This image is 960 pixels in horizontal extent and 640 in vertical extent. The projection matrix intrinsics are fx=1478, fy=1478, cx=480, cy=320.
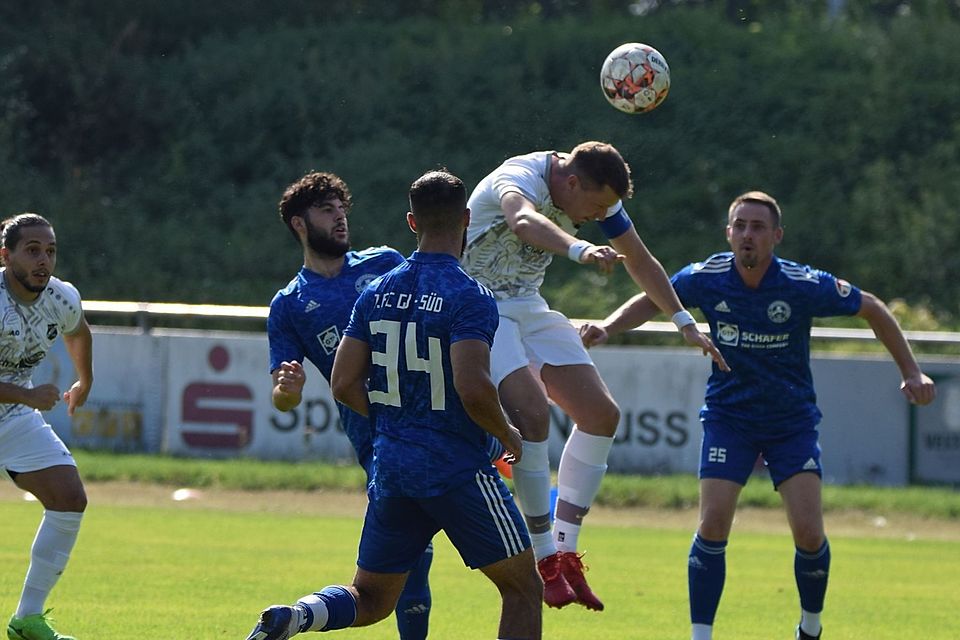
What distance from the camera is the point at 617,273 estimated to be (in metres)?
25.5

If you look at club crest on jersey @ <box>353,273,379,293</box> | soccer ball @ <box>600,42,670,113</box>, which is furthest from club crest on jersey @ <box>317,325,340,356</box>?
soccer ball @ <box>600,42,670,113</box>

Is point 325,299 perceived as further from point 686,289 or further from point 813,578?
point 813,578

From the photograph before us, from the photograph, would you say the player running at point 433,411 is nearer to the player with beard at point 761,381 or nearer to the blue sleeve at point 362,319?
the blue sleeve at point 362,319

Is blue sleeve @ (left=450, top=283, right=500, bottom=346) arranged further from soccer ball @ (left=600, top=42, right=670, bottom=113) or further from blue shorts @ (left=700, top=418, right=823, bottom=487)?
blue shorts @ (left=700, top=418, right=823, bottom=487)

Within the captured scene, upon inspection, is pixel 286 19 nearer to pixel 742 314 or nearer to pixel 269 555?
pixel 269 555

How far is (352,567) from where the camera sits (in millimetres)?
11469

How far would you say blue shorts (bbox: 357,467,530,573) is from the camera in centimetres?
593

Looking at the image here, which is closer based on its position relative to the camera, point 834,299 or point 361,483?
point 834,299

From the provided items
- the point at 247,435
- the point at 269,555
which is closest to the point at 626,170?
the point at 269,555

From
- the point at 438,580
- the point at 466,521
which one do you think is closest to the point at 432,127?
the point at 438,580

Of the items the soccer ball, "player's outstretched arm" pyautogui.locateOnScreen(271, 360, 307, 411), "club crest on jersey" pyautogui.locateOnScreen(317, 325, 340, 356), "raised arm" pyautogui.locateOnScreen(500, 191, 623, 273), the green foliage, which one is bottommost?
"player's outstretched arm" pyautogui.locateOnScreen(271, 360, 307, 411)

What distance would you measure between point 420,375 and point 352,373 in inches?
12.2

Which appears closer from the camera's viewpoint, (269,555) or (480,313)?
(480,313)

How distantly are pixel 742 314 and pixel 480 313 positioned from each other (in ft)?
10.0
